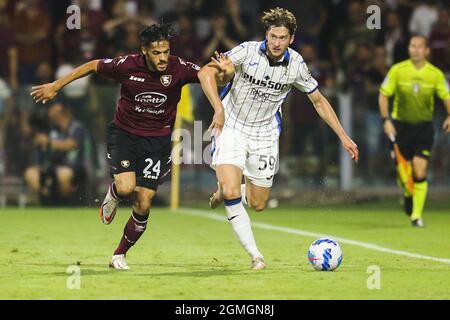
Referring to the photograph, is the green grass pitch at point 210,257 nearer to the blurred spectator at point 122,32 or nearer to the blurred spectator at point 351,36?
the blurred spectator at point 122,32

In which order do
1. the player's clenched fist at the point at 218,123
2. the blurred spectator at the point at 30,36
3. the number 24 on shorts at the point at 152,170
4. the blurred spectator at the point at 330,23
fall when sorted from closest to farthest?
the player's clenched fist at the point at 218,123, the number 24 on shorts at the point at 152,170, the blurred spectator at the point at 30,36, the blurred spectator at the point at 330,23

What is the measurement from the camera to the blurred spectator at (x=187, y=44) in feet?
69.5

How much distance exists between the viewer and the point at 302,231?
1614 cm

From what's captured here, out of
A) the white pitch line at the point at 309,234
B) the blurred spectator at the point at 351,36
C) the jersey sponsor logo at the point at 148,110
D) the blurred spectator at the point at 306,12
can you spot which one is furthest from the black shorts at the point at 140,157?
the blurred spectator at the point at 306,12

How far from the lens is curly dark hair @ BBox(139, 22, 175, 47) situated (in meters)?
11.0

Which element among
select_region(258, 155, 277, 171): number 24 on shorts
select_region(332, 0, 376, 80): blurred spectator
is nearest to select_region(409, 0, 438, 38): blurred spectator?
select_region(332, 0, 376, 80): blurred spectator

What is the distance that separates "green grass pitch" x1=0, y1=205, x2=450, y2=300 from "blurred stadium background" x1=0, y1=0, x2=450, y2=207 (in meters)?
1.05

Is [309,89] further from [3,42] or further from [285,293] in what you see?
[3,42]

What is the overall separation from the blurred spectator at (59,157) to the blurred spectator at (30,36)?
1.44 metres

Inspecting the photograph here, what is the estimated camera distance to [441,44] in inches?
838

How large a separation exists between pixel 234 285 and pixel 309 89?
100 inches

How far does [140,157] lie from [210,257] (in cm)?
159
